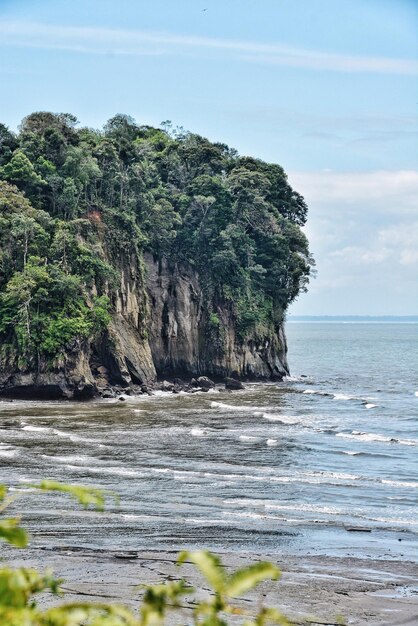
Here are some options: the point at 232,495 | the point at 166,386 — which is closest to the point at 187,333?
the point at 166,386

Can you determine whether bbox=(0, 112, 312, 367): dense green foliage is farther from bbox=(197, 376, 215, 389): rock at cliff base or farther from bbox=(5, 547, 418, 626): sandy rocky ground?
bbox=(5, 547, 418, 626): sandy rocky ground

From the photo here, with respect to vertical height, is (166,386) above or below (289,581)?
above

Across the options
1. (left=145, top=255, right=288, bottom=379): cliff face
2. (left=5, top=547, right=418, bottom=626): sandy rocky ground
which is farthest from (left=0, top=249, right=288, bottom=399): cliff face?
(left=5, top=547, right=418, bottom=626): sandy rocky ground

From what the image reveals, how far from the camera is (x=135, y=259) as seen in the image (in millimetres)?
58469

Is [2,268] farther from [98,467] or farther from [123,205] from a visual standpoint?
[98,467]

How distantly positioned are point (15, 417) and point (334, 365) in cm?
6597

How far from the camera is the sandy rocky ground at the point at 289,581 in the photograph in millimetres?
16047

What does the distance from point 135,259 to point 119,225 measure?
243cm

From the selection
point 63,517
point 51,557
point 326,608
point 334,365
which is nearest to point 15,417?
point 63,517

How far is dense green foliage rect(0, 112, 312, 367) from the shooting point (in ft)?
164

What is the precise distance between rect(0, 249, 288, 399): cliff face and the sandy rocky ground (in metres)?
30.0

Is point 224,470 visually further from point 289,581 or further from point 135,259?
point 135,259

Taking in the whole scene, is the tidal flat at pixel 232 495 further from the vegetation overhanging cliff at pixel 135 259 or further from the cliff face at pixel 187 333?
the cliff face at pixel 187 333

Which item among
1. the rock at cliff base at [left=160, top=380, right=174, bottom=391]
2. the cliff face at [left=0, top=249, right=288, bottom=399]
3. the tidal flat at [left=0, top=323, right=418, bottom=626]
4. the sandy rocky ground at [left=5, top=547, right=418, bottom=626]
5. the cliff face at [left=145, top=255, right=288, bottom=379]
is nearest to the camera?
the sandy rocky ground at [left=5, top=547, right=418, bottom=626]
